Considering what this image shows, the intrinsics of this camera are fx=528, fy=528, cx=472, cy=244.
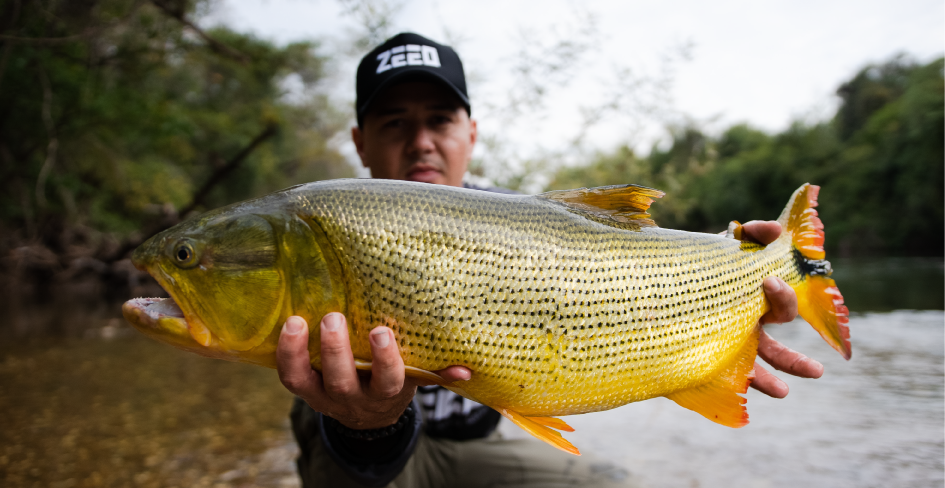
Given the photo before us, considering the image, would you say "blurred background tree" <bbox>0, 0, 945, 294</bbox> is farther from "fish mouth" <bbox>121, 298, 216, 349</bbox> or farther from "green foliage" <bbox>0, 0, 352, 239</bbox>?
"fish mouth" <bbox>121, 298, 216, 349</bbox>

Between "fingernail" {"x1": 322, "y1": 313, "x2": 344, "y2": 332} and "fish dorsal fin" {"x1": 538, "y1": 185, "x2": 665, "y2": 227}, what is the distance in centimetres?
83

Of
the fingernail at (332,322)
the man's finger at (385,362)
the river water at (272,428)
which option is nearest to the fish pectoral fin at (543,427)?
the man's finger at (385,362)

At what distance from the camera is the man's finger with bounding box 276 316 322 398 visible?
1.55 metres

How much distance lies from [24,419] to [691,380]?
6468 millimetres

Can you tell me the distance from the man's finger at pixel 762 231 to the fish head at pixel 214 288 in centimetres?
180

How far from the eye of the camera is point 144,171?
1875 cm

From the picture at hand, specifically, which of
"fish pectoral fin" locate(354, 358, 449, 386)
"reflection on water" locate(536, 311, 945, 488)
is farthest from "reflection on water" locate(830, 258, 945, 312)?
"fish pectoral fin" locate(354, 358, 449, 386)

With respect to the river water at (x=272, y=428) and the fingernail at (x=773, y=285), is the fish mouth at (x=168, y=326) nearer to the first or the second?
the fingernail at (x=773, y=285)

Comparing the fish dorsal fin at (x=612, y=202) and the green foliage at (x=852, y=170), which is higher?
the green foliage at (x=852, y=170)

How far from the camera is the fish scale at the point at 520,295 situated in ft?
5.34

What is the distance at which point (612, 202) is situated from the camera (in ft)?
6.39

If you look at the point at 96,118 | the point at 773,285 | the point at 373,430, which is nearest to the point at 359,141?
the point at 373,430

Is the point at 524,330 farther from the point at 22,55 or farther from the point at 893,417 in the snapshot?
the point at 22,55

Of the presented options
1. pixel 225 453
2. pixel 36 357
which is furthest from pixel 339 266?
pixel 36 357
